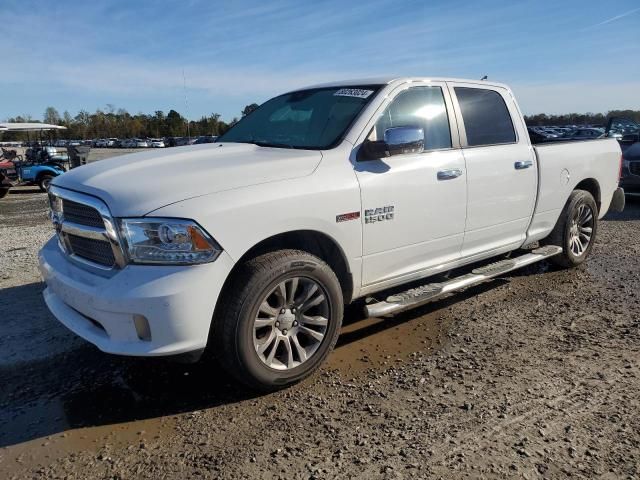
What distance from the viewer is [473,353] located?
385 centimetres

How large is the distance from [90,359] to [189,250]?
159 cm

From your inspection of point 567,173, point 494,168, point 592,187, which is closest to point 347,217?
point 494,168

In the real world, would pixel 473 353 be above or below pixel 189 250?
below

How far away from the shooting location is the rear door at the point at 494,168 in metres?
4.42

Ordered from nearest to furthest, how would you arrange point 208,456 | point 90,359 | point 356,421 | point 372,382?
point 208,456
point 356,421
point 372,382
point 90,359

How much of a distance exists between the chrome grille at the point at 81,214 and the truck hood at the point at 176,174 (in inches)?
4.0

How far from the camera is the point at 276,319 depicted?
10.8 ft

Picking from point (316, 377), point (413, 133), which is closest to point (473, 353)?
point (316, 377)

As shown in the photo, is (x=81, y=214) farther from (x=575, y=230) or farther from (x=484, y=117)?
(x=575, y=230)

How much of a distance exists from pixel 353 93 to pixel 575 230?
10.8 feet

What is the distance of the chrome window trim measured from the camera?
9.50 ft

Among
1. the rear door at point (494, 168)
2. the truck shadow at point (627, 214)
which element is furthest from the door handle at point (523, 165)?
the truck shadow at point (627, 214)

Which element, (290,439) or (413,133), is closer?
(290,439)

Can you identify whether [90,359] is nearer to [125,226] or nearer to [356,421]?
[125,226]
